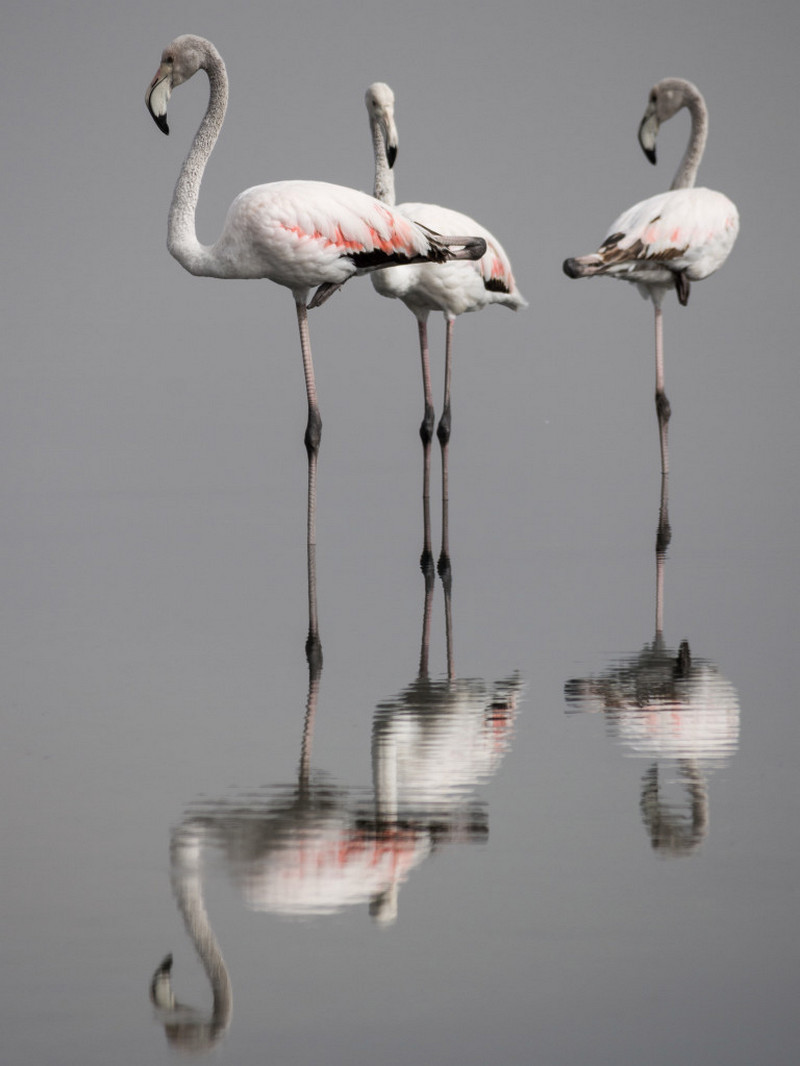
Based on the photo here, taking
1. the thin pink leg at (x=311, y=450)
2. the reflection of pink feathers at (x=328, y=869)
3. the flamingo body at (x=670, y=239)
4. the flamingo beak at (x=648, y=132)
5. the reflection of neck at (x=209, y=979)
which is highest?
the flamingo beak at (x=648, y=132)

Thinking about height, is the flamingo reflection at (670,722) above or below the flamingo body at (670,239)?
below

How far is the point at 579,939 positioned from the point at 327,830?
2.40 ft

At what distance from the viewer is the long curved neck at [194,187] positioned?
7535mm

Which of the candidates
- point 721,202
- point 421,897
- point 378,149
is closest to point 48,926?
point 421,897

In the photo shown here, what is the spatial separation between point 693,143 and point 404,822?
7982mm

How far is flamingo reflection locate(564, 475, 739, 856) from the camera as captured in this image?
3.44 meters

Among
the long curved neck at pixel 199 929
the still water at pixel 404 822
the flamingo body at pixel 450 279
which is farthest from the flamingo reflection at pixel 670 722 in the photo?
the flamingo body at pixel 450 279

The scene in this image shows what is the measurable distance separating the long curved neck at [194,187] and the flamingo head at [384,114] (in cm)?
109

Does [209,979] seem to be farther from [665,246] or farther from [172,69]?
[665,246]

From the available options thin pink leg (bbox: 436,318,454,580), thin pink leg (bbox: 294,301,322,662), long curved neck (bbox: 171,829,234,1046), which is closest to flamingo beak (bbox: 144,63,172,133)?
thin pink leg (bbox: 294,301,322,662)

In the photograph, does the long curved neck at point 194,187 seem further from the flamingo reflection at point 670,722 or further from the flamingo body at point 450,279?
the flamingo reflection at point 670,722

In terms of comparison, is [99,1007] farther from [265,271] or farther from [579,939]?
[265,271]

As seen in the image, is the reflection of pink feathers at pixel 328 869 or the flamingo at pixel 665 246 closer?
the reflection of pink feathers at pixel 328 869

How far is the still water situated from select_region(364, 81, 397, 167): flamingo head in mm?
2619
